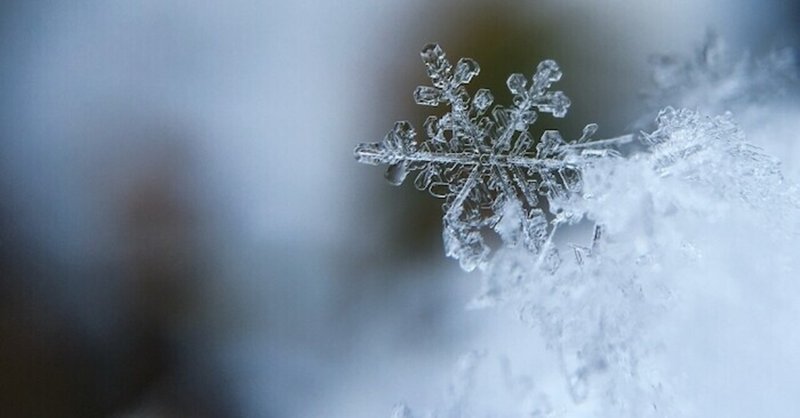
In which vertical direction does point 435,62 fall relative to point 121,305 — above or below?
above

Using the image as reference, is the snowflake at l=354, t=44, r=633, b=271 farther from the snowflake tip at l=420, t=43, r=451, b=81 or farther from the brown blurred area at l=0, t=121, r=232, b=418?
the brown blurred area at l=0, t=121, r=232, b=418

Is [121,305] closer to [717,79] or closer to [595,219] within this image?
[595,219]

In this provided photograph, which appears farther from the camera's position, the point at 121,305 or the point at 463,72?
the point at 121,305

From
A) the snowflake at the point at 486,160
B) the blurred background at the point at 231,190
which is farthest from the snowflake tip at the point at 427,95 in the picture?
the blurred background at the point at 231,190

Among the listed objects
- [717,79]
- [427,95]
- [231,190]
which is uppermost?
[717,79]

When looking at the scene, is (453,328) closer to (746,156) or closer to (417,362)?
(417,362)

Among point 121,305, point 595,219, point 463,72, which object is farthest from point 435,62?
point 121,305

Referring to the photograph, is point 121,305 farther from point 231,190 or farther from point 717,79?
point 717,79
